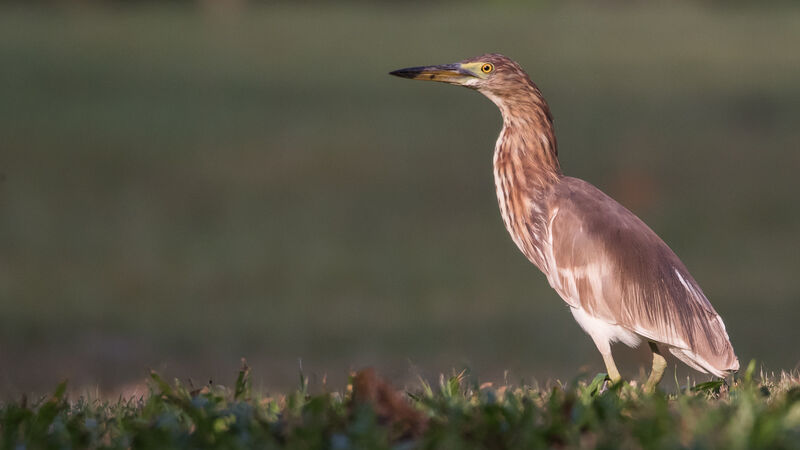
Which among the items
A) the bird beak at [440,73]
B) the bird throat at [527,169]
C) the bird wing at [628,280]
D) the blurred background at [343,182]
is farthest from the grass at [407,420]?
the blurred background at [343,182]

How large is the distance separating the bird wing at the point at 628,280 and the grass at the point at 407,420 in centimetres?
64

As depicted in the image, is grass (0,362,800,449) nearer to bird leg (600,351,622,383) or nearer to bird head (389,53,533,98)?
bird leg (600,351,622,383)

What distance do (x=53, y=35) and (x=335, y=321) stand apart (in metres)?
15.6

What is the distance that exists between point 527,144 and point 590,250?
660 millimetres

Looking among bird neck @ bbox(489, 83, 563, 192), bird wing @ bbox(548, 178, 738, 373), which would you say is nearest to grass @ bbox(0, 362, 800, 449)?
bird wing @ bbox(548, 178, 738, 373)

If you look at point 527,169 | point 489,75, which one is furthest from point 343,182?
point 527,169

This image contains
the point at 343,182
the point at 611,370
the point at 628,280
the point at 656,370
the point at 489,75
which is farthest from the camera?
the point at 343,182

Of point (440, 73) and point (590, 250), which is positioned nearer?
point (590, 250)

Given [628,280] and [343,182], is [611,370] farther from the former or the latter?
[343,182]

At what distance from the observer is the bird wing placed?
18.4 feet

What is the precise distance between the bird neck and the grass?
4.59 ft

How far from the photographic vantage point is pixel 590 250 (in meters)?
5.75

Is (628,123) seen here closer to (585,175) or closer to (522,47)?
(585,175)

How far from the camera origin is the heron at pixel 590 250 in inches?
221
